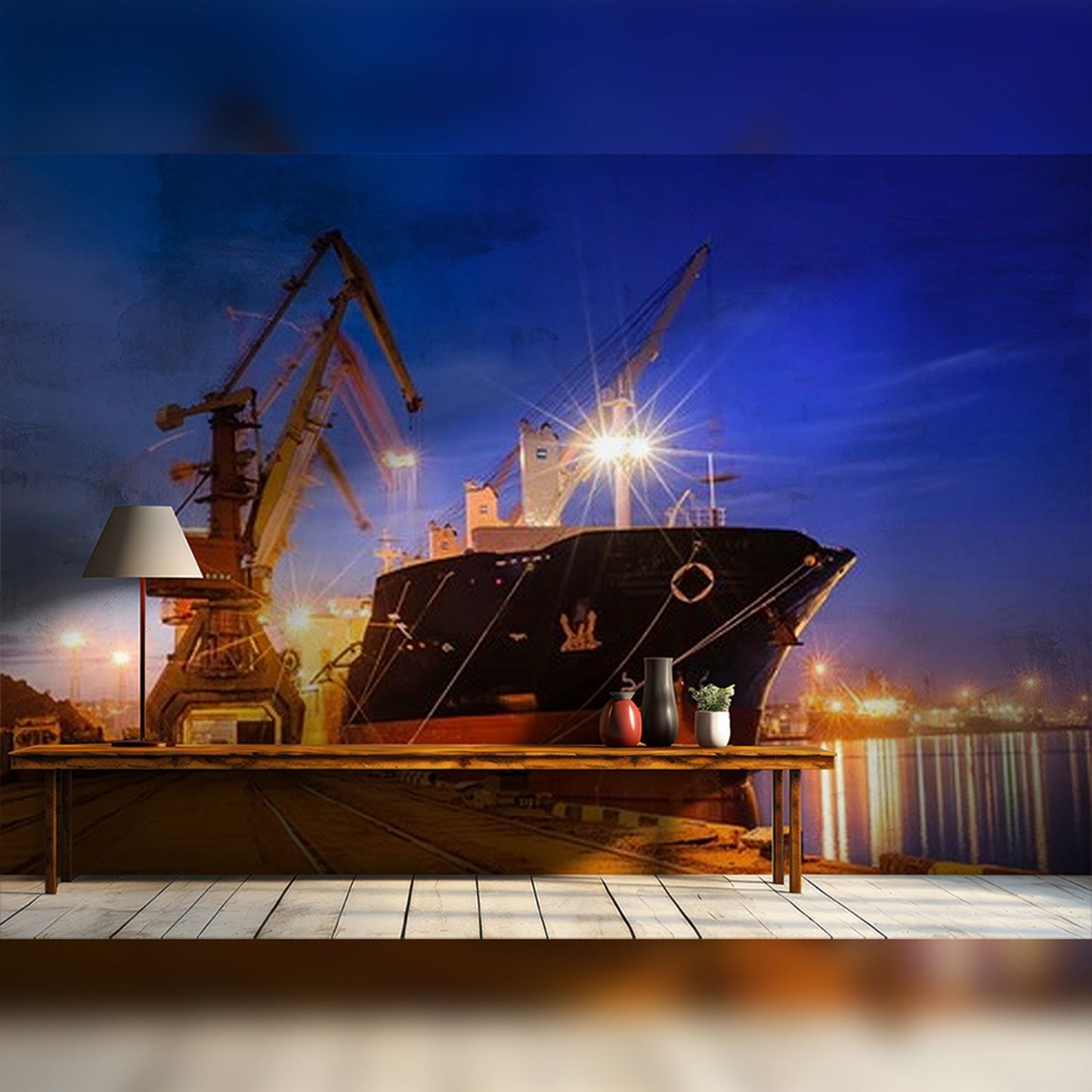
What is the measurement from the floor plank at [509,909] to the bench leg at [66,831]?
1.60 metres

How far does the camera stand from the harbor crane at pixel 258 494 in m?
5.50

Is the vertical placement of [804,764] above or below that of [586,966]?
above

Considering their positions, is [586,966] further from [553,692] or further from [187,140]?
[187,140]

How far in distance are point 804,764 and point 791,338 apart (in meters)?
1.77

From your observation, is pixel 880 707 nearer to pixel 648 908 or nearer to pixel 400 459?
pixel 648 908

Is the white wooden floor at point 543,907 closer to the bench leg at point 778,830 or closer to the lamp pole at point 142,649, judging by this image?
the bench leg at point 778,830

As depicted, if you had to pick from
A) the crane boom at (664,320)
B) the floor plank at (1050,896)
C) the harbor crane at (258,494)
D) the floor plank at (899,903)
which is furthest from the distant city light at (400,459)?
the floor plank at (1050,896)

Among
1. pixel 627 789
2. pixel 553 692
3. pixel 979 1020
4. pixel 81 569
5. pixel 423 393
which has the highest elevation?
pixel 423 393

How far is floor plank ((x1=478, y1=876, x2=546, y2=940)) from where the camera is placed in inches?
168

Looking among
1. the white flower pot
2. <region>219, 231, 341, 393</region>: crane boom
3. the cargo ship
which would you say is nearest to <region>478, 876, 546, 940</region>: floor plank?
the cargo ship

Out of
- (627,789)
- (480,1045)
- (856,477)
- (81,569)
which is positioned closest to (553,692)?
(627,789)

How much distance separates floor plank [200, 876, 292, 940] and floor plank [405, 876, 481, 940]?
49 cm

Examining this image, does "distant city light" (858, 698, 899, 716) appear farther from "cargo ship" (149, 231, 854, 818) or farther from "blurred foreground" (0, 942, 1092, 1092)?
"blurred foreground" (0, 942, 1092, 1092)

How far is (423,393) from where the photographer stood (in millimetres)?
5555
